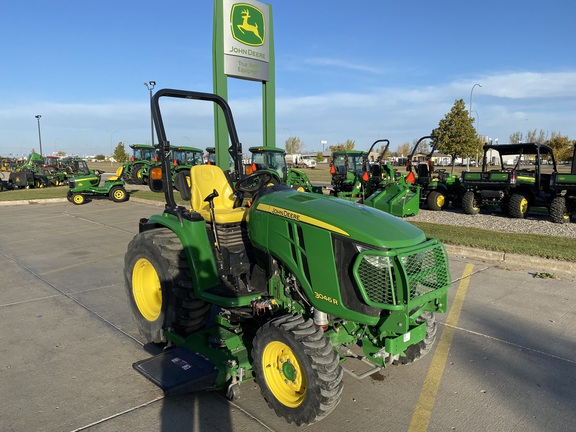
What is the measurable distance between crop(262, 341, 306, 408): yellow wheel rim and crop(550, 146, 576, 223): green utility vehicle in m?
10.6

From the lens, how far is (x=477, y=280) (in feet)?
20.2

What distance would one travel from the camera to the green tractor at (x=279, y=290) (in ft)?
8.86

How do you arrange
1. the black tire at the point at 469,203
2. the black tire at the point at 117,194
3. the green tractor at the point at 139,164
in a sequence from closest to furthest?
1. the black tire at the point at 469,203
2. the black tire at the point at 117,194
3. the green tractor at the point at 139,164

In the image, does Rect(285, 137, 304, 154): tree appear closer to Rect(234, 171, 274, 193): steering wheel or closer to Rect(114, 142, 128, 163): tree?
Rect(114, 142, 128, 163): tree

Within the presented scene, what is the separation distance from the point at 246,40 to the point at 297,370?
1363 centimetres

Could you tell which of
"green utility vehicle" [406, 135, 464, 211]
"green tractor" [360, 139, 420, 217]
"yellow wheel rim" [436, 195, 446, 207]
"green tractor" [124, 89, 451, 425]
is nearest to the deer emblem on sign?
"green utility vehicle" [406, 135, 464, 211]

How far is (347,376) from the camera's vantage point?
3.54 m

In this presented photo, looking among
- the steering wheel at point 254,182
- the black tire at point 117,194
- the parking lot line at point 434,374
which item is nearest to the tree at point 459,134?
the black tire at point 117,194

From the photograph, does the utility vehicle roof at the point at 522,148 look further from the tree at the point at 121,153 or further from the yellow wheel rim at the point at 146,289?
the tree at the point at 121,153

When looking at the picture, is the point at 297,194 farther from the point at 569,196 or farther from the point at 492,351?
the point at 569,196

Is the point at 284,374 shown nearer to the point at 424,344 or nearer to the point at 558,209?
the point at 424,344

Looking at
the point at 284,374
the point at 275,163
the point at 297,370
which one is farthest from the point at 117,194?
the point at 297,370

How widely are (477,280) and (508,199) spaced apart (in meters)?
7.32

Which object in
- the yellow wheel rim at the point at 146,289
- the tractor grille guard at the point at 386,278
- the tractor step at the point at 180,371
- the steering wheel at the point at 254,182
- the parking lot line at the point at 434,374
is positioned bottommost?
the parking lot line at the point at 434,374
